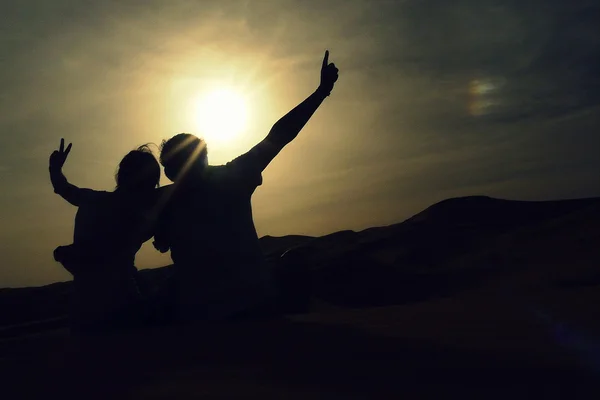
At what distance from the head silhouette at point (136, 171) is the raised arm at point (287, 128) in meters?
0.78

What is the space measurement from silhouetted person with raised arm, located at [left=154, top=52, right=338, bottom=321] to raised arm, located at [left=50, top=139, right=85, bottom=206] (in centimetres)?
88

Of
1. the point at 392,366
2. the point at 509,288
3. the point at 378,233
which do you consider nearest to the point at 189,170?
the point at 392,366

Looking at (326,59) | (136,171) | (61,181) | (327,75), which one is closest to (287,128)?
(327,75)

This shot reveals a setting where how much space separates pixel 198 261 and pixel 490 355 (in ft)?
7.22

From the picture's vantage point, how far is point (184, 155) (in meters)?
4.00

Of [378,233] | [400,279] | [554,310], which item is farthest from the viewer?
[378,233]

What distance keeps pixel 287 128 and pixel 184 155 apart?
0.73 metres

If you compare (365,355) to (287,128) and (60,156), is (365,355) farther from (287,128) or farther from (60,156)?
(60,156)

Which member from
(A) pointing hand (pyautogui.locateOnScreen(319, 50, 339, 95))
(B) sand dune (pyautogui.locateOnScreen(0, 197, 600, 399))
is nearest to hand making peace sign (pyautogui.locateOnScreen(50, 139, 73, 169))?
(B) sand dune (pyautogui.locateOnScreen(0, 197, 600, 399))

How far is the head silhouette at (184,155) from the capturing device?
3.97 metres

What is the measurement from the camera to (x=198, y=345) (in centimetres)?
282

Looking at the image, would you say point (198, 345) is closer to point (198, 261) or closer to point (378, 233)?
point (198, 261)

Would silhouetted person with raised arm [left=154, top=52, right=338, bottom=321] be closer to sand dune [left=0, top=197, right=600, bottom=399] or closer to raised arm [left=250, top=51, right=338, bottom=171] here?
raised arm [left=250, top=51, right=338, bottom=171]

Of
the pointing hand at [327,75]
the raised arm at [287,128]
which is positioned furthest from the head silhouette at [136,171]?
the pointing hand at [327,75]
